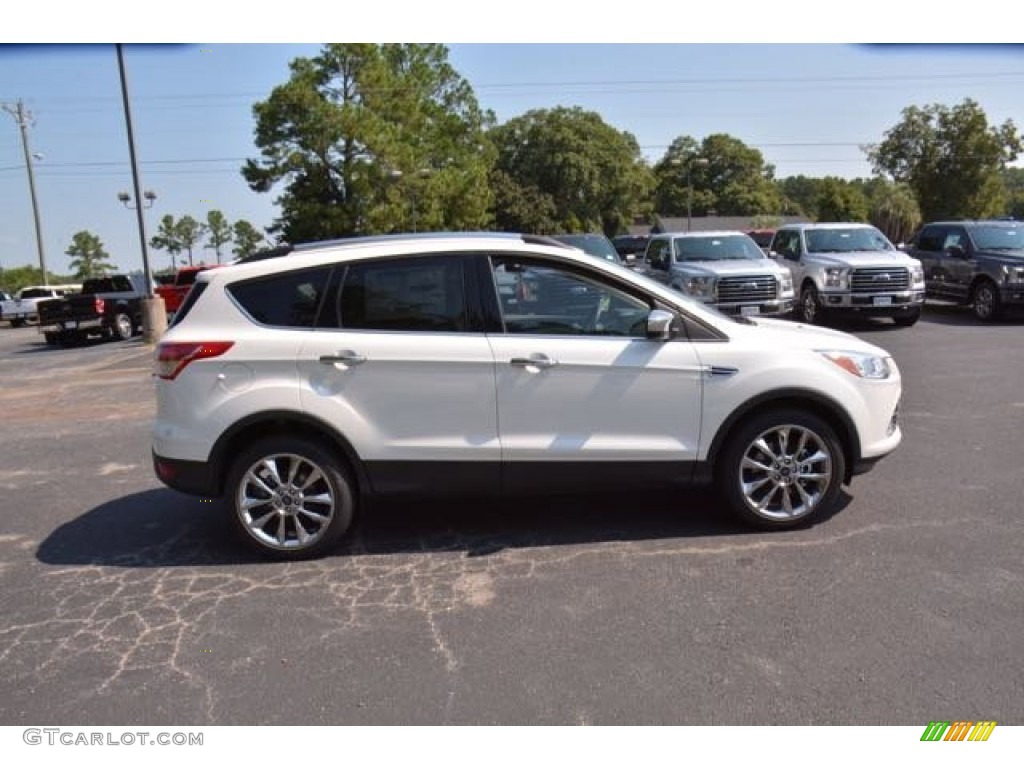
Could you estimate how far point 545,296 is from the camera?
430 cm

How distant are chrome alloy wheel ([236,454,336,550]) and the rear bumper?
184 millimetres

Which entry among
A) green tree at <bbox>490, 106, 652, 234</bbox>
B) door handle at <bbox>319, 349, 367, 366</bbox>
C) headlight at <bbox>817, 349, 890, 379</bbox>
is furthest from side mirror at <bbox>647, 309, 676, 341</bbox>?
green tree at <bbox>490, 106, 652, 234</bbox>

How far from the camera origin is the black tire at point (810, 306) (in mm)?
13695

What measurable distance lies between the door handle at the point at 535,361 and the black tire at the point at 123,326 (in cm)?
1835

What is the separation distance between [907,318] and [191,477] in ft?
44.1

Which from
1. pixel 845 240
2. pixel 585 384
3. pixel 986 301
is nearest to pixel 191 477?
pixel 585 384

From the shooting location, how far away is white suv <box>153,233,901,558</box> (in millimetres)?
4191

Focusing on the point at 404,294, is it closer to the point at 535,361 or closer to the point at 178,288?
the point at 535,361

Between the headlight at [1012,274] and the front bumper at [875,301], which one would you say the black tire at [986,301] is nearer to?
the headlight at [1012,274]

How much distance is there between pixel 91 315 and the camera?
18859 millimetres

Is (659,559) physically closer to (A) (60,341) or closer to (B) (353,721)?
(B) (353,721)

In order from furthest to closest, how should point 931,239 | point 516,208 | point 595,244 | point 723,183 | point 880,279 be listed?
point 723,183 < point 516,208 < point 931,239 < point 595,244 < point 880,279
